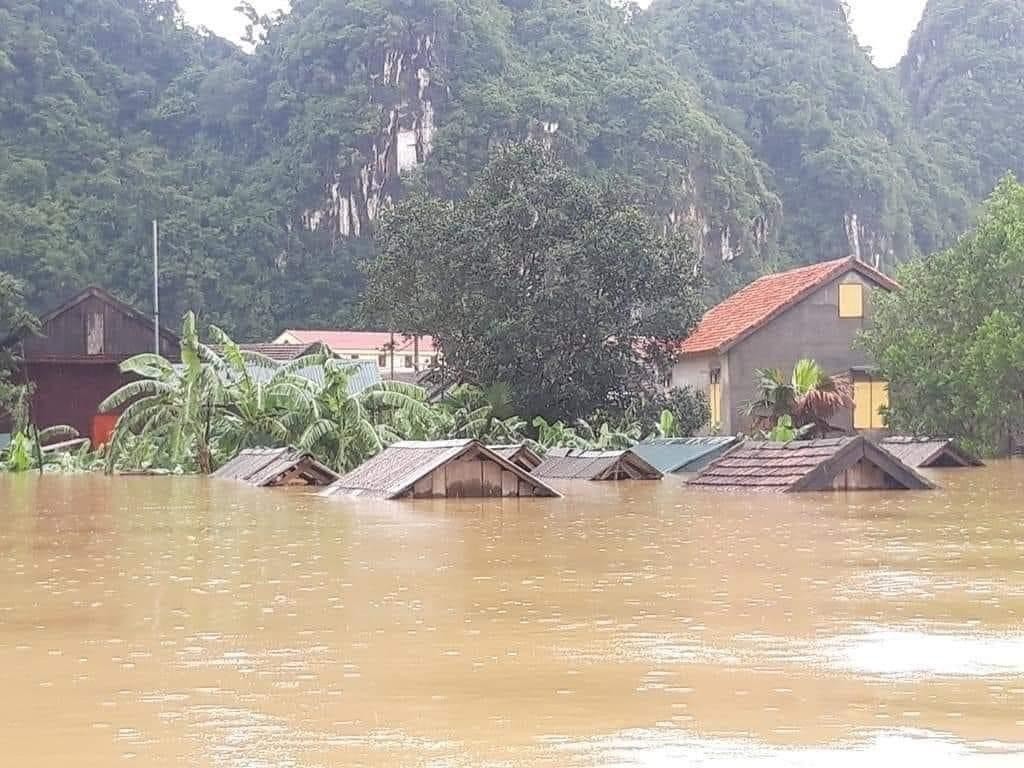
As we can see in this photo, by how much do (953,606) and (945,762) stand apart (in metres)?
3.21

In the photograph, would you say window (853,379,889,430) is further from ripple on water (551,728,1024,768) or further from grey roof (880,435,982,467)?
ripple on water (551,728,1024,768)

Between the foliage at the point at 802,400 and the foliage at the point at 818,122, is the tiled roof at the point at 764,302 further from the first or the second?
the foliage at the point at 818,122

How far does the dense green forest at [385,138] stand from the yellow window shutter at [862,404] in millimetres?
33295

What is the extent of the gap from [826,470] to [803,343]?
26.8 m

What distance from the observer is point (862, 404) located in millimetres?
43719

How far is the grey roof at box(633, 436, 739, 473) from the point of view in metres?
26.1

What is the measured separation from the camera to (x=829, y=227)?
89.8 meters

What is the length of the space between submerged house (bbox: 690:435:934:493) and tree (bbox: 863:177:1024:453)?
13.5 m

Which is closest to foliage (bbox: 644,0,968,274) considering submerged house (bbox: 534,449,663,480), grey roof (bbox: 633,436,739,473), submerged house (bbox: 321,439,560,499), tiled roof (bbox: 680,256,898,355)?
tiled roof (bbox: 680,256,898,355)

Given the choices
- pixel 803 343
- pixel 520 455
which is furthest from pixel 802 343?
pixel 520 455

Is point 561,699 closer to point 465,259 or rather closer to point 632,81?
point 465,259

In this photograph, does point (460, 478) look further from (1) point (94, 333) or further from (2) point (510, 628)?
(1) point (94, 333)

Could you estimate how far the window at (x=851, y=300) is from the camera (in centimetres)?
4441

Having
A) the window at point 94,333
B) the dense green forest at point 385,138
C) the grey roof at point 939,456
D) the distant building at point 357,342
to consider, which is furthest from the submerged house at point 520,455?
the dense green forest at point 385,138
